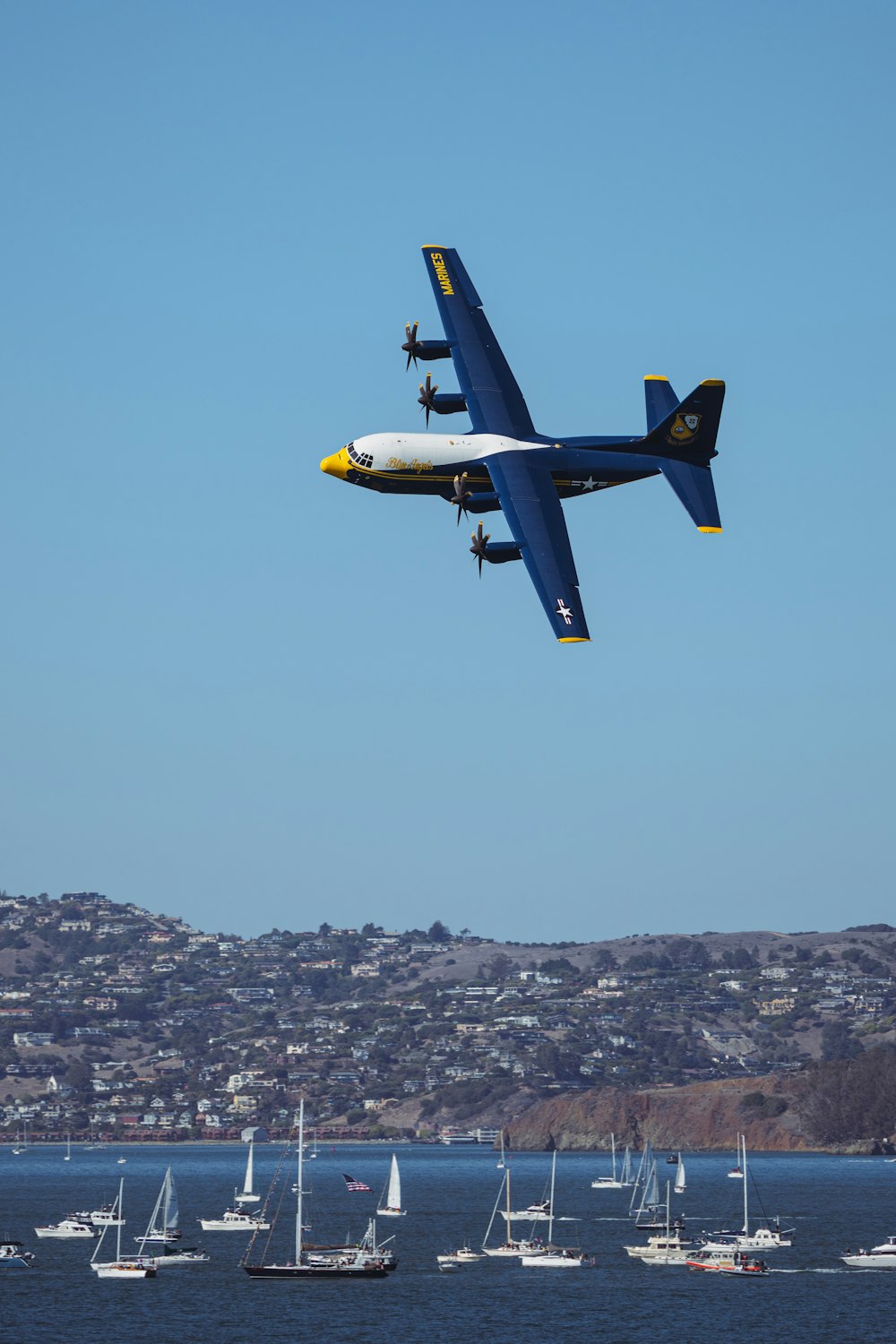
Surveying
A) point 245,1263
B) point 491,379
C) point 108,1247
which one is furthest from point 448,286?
point 108,1247

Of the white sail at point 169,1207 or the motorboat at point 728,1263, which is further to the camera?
the white sail at point 169,1207

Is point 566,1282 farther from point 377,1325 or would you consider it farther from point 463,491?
point 463,491

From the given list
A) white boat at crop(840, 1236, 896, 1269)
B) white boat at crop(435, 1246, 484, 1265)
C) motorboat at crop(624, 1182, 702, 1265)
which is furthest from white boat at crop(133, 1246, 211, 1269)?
white boat at crop(840, 1236, 896, 1269)

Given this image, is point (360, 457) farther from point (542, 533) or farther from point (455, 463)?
point (542, 533)

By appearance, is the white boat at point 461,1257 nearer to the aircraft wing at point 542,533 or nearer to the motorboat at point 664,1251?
the motorboat at point 664,1251

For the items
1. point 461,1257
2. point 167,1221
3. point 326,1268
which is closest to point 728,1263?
point 461,1257

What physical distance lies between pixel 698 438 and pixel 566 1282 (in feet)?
290

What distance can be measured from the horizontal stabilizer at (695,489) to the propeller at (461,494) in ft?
32.1

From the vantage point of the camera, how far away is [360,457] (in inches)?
3452

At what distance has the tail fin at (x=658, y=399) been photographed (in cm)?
9438

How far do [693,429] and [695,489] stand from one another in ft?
10.9

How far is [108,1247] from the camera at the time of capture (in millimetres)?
191000

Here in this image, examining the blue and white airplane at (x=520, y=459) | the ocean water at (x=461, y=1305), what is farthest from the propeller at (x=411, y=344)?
the ocean water at (x=461, y=1305)

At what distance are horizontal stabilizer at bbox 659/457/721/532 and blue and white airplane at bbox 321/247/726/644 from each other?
58 mm
